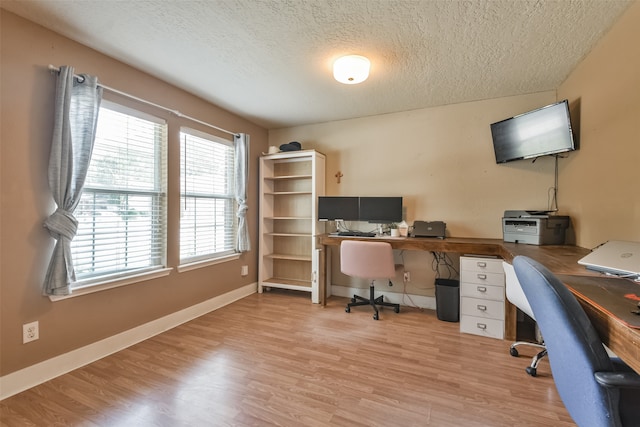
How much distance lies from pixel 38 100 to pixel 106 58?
2.03ft

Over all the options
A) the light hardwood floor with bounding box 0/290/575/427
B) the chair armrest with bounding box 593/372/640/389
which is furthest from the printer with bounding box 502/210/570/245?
the chair armrest with bounding box 593/372/640/389

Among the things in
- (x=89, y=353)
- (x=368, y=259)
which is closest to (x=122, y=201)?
(x=89, y=353)

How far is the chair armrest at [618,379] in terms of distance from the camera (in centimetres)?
72

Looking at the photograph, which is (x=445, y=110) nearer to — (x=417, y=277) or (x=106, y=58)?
(x=417, y=277)

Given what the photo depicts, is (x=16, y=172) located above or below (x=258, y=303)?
above

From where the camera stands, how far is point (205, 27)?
179 cm

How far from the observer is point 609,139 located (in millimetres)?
1796

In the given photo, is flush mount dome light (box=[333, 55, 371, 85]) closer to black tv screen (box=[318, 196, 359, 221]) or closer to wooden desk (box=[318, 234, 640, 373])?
black tv screen (box=[318, 196, 359, 221])

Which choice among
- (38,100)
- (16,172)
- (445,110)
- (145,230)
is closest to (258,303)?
(145,230)

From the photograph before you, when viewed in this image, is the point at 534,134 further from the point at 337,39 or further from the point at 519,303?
the point at 337,39

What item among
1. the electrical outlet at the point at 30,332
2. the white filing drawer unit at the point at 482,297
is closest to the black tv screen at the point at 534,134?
the white filing drawer unit at the point at 482,297

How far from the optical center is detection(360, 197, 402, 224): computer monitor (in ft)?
10.4

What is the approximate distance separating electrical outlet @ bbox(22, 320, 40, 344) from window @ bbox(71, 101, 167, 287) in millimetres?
321

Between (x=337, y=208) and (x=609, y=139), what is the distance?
2.40m
